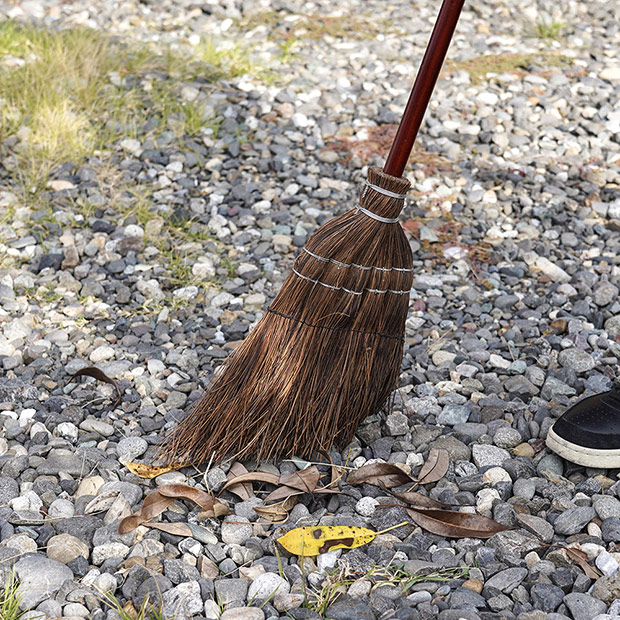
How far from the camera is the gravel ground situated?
6.48ft

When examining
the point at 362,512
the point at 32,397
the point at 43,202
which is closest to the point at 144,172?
the point at 43,202

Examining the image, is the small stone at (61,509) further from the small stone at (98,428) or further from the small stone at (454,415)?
the small stone at (454,415)

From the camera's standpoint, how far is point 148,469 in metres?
2.31

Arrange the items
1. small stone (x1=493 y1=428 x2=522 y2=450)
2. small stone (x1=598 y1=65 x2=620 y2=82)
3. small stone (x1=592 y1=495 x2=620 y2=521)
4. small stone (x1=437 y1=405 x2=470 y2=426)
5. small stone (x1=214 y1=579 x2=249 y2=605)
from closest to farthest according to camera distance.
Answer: small stone (x1=214 y1=579 x2=249 y2=605) < small stone (x1=592 y1=495 x2=620 y2=521) < small stone (x1=493 y1=428 x2=522 y2=450) < small stone (x1=437 y1=405 x2=470 y2=426) < small stone (x1=598 y1=65 x2=620 y2=82)

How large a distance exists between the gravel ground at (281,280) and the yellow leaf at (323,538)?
0.10ft

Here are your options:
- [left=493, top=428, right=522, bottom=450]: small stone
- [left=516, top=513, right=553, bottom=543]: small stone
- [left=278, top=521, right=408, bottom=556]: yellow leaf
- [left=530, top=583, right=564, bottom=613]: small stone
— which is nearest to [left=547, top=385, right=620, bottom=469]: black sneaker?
[left=493, top=428, right=522, bottom=450]: small stone

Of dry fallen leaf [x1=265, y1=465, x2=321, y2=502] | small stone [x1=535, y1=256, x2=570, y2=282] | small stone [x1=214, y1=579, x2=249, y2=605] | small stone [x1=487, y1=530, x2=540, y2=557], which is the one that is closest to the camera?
small stone [x1=214, y1=579, x2=249, y2=605]

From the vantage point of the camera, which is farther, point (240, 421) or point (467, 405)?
point (467, 405)

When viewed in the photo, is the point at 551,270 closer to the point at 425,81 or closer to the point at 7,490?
the point at 425,81

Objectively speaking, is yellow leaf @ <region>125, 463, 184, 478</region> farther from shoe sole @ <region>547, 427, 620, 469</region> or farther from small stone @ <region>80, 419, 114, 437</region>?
shoe sole @ <region>547, 427, 620, 469</region>

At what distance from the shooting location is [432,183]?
162 inches

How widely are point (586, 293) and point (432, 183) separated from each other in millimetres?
1118

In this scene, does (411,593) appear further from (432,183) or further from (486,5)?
(486,5)

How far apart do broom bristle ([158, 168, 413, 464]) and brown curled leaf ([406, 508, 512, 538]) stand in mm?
375
